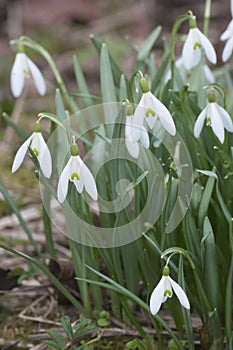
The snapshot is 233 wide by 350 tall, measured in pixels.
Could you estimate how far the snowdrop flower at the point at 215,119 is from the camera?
1556 millimetres

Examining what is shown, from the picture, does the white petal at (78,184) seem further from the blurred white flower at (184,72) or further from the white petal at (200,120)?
the blurred white flower at (184,72)

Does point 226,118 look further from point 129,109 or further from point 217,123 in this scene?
point 129,109

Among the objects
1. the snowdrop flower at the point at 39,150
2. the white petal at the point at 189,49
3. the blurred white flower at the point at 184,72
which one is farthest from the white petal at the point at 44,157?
the blurred white flower at the point at 184,72

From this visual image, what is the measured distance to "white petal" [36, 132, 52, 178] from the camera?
5.03ft

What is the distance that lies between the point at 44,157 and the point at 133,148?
223 millimetres

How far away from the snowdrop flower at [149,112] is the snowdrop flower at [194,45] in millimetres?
321

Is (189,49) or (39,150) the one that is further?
(189,49)

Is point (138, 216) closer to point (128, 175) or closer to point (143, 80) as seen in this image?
point (128, 175)

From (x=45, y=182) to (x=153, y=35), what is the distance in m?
0.74

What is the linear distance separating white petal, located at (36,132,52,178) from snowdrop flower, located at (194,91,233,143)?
0.38 metres

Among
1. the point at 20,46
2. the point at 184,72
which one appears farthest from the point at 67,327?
the point at 184,72

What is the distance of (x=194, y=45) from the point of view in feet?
5.70

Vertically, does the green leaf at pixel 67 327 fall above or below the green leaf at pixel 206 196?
below

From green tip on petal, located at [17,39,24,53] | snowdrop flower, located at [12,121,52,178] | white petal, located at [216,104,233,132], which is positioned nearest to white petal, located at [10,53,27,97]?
green tip on petal, located at [17,39,24,53]
